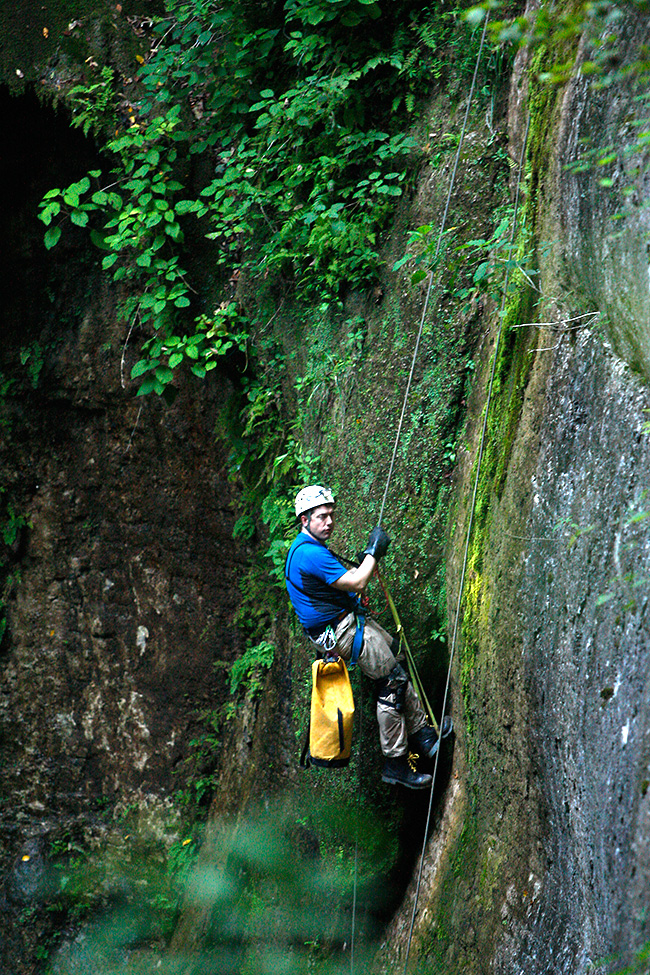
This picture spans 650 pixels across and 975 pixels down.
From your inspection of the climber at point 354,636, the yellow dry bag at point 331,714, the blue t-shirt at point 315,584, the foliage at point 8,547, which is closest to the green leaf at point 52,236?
the foliage at point 8,547

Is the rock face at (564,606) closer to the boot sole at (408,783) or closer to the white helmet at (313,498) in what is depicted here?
the boot sole at (408,783)

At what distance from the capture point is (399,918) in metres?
5.30

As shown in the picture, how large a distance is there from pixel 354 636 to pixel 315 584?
1.34 feet

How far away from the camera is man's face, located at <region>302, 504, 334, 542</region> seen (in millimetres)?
4984

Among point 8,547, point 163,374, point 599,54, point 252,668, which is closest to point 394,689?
point 252,668

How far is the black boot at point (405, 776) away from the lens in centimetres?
508

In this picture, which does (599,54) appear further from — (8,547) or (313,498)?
(8,547)

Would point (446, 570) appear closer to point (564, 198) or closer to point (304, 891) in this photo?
point (564, 198)

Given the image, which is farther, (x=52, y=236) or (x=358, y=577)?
(x=52, y=236)

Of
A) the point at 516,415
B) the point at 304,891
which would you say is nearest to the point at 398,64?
the point at 516,415

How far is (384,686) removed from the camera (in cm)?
516

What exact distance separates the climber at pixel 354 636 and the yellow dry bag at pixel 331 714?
14 centimetres

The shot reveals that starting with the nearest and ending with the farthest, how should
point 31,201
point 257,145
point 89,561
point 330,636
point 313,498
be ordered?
point 313,498, point 330,636, point 257,145, point 31,201, point 89,561

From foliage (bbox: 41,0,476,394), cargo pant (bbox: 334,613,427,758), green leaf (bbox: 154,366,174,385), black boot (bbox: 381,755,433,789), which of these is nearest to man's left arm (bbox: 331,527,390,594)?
cargo pant (bbox: 334,613,427,758)
